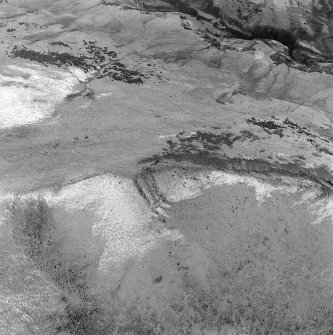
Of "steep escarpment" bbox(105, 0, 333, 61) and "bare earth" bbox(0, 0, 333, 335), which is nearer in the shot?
"bare earth" bbox(0, 0, 333, 335)

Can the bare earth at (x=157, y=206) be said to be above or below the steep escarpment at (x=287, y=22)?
below

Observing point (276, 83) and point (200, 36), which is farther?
point (200, 36)

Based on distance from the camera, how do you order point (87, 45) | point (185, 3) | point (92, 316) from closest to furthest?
point (92, 316) → point (87, 45) → point (185, 3)

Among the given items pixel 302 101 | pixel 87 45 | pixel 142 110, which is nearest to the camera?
pixel 142 110

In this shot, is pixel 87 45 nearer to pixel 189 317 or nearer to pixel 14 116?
pixel 14 116

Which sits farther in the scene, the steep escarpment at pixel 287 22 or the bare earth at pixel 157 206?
the steep escarpment at pixel 287 22

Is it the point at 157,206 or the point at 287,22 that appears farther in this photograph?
the point at 287,22

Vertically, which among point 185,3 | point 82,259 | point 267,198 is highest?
point 185,3

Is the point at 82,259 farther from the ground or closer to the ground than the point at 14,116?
closer to the ground

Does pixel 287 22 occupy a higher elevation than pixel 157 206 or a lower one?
higher

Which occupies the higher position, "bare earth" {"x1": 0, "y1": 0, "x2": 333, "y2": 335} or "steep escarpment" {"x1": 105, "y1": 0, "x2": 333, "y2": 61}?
"steep escarpment" {"x1": 105, "y1": 0, "x2": 333, "y2": 61}

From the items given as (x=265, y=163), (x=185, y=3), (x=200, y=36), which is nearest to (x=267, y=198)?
(x=265, y=163)
